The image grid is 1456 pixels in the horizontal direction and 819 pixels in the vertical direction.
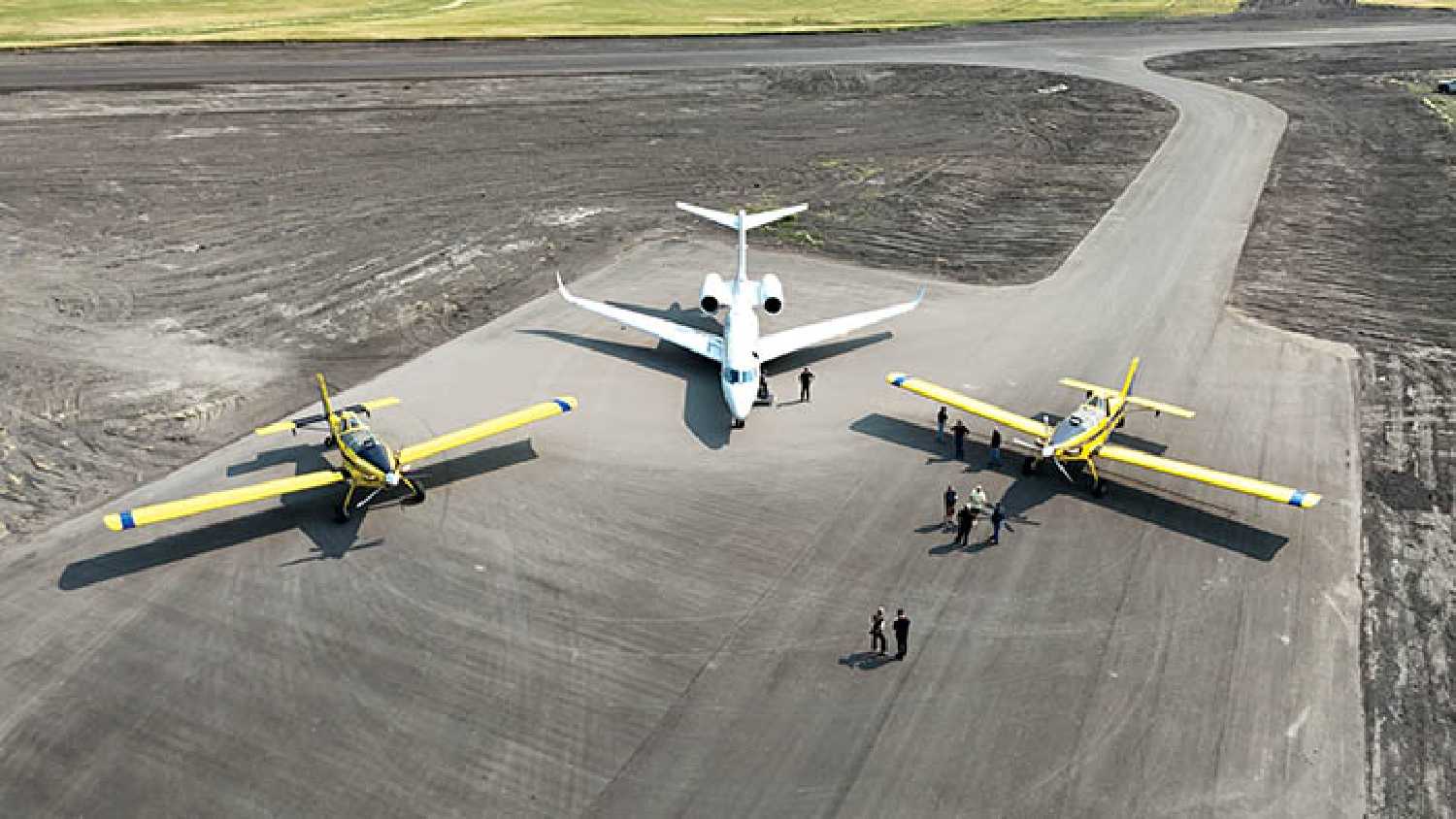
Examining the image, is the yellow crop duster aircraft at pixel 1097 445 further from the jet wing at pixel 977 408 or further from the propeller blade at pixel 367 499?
the propeller blade at pixel 367 499

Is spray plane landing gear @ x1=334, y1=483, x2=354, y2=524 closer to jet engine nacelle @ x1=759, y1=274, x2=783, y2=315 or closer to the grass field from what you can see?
jet engine nacelle @ x1=759, y1=274, x2=783, y2=315

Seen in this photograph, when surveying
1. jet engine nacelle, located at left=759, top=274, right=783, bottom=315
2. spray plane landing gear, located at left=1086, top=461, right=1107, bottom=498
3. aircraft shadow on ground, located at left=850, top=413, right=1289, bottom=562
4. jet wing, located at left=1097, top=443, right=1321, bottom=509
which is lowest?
aircraft shadow on ground, located at left=850, top=413, right=1289, bottom=562

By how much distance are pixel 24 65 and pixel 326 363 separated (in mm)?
63373

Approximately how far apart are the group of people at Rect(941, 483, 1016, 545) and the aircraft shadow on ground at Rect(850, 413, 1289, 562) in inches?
14.3

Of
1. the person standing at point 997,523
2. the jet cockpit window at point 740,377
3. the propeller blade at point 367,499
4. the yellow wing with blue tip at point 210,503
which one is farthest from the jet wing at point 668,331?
the yellow wing with blue tip at point 210,503

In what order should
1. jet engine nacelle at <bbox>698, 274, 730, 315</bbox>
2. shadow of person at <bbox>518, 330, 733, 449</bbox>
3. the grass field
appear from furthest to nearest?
the grass field → jet engine nacelle at <bbox>698, 274, 730, 315</bbox> → shadow of person at <bbox>518, 330, 733, 449</bbox>

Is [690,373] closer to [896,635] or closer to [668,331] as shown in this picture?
[668,331]

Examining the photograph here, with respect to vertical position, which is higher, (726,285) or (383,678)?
(726,285)

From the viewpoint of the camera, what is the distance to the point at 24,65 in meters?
77.5

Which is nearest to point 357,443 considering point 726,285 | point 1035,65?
point 726,285

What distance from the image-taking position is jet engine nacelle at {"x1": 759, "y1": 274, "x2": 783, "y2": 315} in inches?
1526

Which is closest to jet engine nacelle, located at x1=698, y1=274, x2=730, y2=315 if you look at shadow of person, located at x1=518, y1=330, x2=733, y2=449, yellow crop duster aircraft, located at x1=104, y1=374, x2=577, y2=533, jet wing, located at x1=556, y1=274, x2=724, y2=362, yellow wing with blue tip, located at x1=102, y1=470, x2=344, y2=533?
jet wing, located at x1=556, y1=274, x2=724, y2=362

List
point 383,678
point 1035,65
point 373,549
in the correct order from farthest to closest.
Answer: point 1035,65, point 373,549, point 383,678

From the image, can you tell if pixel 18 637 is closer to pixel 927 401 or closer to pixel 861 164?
pixel 927 401
